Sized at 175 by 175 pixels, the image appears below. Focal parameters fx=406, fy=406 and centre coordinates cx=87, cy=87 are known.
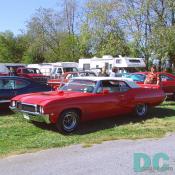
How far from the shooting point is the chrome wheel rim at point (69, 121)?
32.7ft

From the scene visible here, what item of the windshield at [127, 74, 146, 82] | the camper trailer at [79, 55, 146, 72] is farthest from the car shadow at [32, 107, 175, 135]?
the camper trailer at [79, 55, 146, 72]

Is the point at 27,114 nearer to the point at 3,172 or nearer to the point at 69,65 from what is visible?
the point at 3,172

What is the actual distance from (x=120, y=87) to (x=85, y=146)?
3783 mm

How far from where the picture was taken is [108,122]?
11547 mm

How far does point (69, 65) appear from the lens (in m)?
35.3

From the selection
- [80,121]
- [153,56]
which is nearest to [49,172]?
[80,121]

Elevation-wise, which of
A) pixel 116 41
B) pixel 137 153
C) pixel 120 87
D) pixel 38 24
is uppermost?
pixel 38 24

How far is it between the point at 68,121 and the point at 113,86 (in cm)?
222

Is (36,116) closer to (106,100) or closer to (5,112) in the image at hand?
(106,100)

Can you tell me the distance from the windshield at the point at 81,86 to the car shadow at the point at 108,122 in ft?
3.10

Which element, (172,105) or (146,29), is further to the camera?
(146,29)
